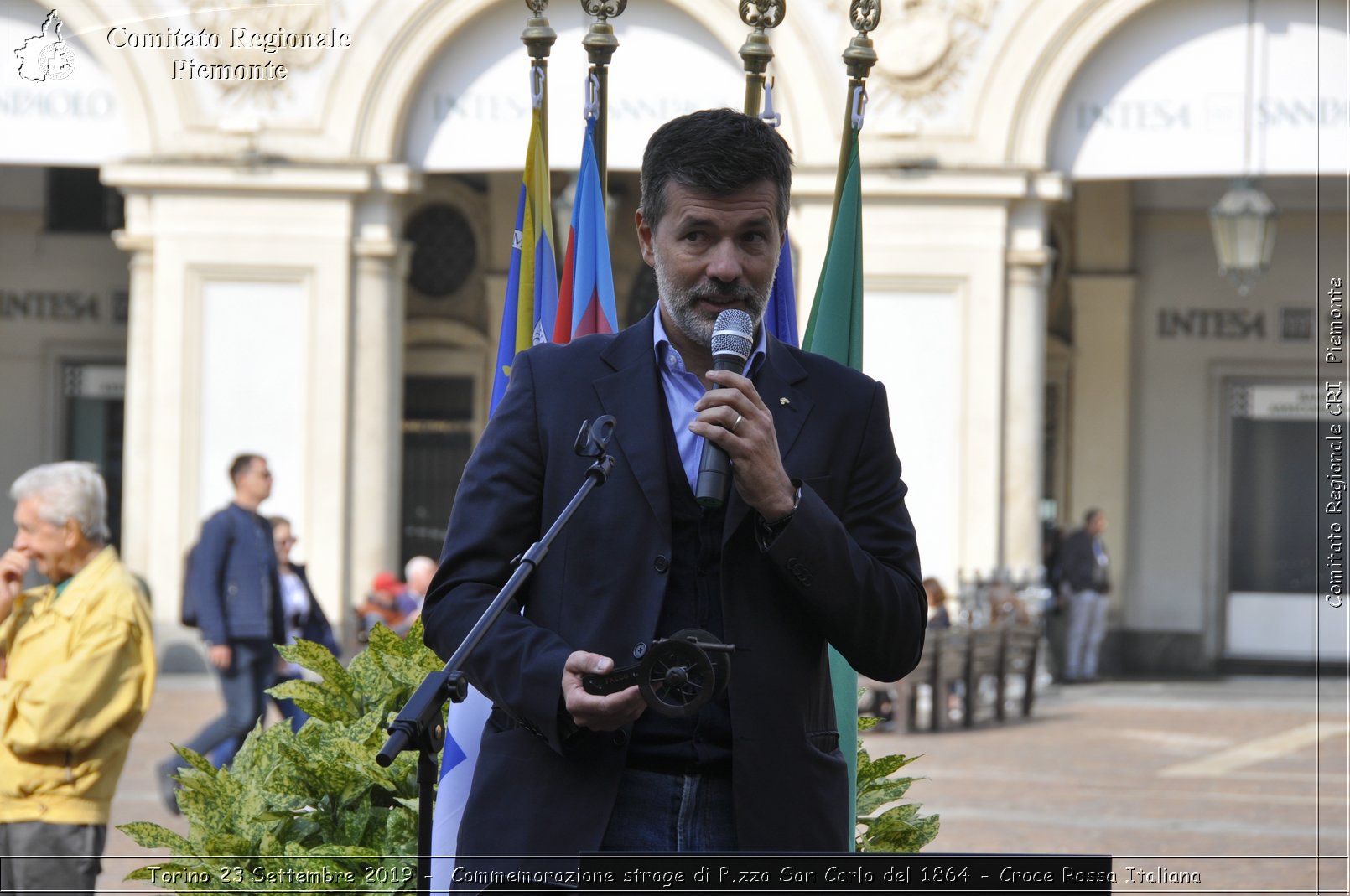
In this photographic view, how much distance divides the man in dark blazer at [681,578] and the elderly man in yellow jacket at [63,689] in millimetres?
2791

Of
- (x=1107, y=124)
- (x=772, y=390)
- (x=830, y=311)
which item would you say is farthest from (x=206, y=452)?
(x=772, y=390)

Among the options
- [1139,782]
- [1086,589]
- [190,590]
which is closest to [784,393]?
[190,590]

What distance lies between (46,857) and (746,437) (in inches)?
142

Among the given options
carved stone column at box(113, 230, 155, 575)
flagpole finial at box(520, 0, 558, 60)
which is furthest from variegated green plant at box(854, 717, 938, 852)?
carved stone column at box(113, 230, 155, 575)

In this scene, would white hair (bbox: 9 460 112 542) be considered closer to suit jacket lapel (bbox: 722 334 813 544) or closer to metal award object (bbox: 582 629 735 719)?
suit jacket lapel (bbox: 722 334 813 544)

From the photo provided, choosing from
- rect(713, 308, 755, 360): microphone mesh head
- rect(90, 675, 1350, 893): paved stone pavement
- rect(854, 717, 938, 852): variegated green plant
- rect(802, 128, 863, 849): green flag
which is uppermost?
rect(802, 128, 863, 849): green flag

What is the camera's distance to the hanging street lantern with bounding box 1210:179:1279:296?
15.9 m

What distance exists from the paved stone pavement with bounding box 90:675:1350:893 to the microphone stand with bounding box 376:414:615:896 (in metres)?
1.80

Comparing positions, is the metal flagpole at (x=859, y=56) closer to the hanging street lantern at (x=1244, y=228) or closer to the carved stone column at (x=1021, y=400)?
the hanging street lantern at (x=1244, y=228)

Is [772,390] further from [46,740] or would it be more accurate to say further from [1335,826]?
[1335,826]

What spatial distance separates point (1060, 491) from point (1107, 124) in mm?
6069

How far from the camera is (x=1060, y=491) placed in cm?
2241

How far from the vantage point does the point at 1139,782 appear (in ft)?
40.3

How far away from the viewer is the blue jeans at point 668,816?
8.80 feet
